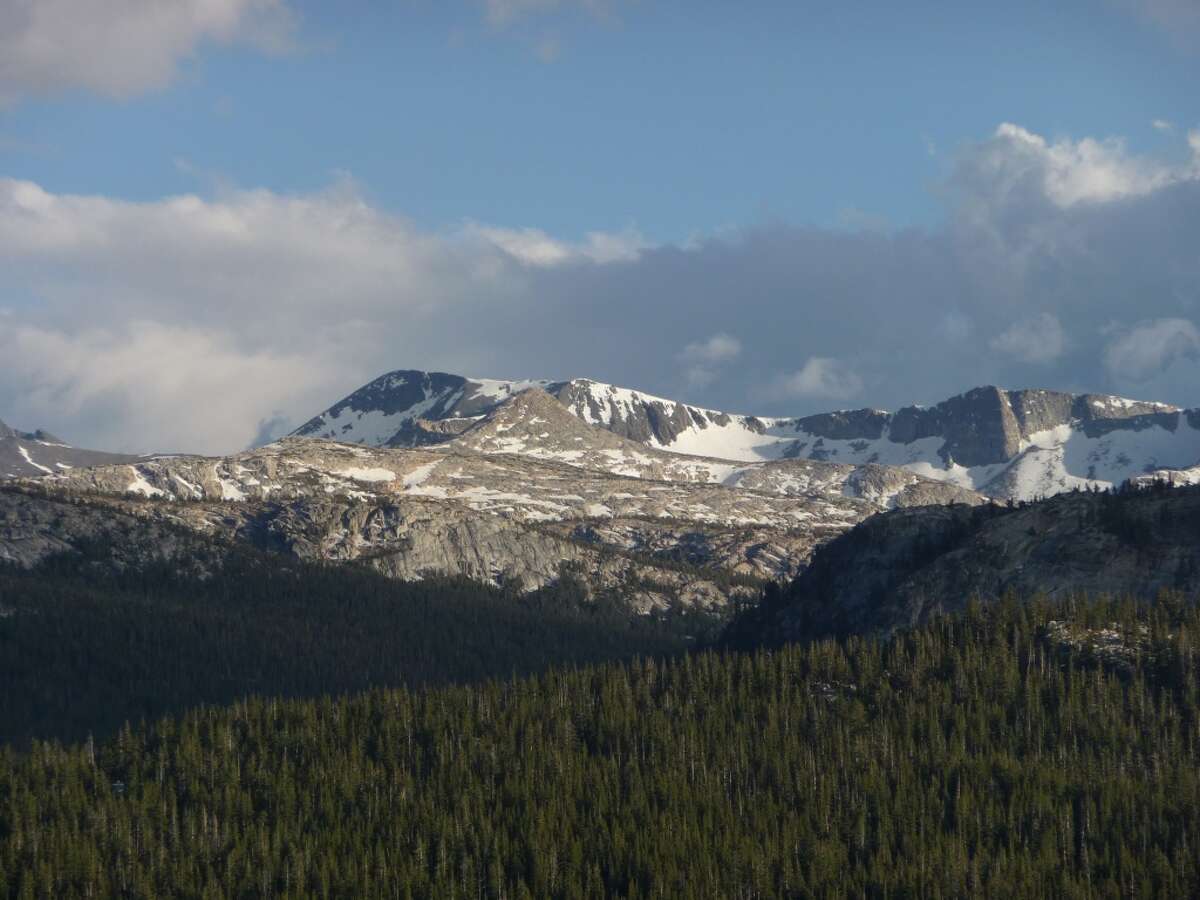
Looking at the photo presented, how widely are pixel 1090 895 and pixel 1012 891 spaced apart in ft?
27.1

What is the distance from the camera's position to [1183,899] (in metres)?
195

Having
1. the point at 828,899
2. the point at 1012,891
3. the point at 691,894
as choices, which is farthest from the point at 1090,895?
the point at 691,894

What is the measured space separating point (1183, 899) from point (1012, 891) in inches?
702

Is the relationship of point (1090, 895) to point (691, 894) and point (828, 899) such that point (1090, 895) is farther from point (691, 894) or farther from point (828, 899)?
point (691, 894)

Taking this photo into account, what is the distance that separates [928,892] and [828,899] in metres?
11.3

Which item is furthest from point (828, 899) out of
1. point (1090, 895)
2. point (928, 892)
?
point (1090, 895)

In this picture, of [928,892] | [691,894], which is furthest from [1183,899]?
[691,894]

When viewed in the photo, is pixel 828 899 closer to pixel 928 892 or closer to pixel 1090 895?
pixel 928 892

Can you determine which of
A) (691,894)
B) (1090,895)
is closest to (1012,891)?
(1090,895)

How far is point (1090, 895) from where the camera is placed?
195750 mm

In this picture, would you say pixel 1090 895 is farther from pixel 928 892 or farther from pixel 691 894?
pixel 691 894

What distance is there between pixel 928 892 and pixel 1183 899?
26830mm

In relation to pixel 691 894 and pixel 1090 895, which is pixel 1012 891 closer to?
pixel 1090 895

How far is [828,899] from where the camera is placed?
19825 cm
